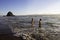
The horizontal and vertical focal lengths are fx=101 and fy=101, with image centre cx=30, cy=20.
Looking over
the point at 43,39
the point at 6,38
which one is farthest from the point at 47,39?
the point at 6,38

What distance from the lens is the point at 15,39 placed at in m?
10.4

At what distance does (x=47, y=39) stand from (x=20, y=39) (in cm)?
293

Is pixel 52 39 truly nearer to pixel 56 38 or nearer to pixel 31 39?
pixel 56 38

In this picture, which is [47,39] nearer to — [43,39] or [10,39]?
[43,39]

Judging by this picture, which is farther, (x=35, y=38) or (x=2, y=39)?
(x=35, y=38)

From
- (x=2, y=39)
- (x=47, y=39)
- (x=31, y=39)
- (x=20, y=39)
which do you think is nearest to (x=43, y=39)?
(x=47, y=39)

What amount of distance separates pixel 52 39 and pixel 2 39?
5.34 m

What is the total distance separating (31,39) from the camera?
35.7 ft

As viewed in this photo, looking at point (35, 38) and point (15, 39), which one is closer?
point (15, 39)

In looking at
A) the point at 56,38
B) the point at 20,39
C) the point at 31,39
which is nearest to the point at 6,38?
the point at 20,39

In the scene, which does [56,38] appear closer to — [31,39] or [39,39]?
[39,39]

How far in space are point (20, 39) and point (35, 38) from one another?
1.71 meters

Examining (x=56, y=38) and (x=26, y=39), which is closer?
(x=26, y=39)

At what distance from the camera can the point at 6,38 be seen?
1058 cm
